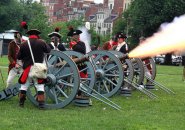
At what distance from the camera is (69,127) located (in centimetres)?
800

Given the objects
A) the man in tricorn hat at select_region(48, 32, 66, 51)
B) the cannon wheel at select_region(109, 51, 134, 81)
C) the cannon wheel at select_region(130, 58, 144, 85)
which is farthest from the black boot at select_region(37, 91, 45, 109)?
the cannon wheel at select_region(130, 58, 144, 85)

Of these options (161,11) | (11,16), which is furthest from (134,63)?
(11,16)

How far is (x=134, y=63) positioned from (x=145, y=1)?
109 feet

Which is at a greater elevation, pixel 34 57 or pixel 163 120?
pixel 34 57

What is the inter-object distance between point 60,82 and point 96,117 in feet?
5.02

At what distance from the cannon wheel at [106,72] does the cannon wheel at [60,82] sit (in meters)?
2.21

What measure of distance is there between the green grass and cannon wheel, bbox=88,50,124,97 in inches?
46.4

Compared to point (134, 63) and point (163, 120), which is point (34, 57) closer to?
point (163, 120)

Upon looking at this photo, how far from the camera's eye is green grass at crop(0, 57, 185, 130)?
8.12 meters

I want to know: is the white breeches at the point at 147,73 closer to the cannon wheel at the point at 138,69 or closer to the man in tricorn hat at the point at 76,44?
the cannon wheel at the point at 138,69

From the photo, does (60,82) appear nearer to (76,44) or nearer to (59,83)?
(59,83)

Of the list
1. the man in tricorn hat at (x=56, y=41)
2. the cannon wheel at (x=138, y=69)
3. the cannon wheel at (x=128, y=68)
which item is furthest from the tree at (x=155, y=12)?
the man in tricorn hat at (x=56, y=41)

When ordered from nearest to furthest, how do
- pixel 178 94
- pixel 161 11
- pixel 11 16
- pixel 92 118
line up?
pixel 92 118
pixel 178 94
pixel 161 11
pixel 11 16

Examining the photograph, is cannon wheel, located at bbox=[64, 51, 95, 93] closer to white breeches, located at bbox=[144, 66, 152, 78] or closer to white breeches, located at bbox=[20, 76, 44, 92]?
white breeches, located at bbox=[20, 76, 44, 92]
